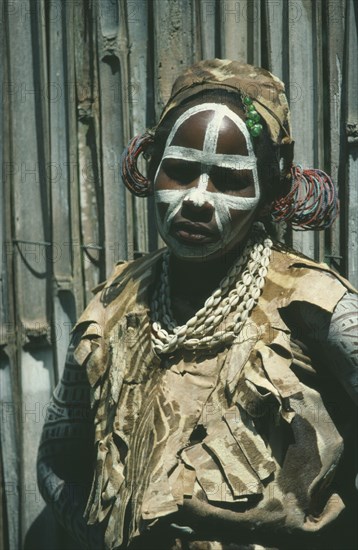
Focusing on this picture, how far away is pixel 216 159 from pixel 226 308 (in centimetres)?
37

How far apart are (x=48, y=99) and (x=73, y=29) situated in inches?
9.2

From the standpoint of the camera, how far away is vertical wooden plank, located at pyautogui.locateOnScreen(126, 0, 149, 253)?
13.2ft

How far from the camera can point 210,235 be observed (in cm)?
320

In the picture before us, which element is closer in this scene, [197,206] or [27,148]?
[197,206]

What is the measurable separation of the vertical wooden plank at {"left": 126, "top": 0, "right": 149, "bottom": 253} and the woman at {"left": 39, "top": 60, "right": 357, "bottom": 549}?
62 cm

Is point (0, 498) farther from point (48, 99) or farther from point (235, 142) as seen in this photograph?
point (235, 142)

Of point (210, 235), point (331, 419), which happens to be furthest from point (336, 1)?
point (331, 419)

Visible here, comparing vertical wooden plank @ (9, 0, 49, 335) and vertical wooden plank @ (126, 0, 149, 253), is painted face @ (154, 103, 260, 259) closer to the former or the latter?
vertical wooden plank @ (126, 0, 149, 253)

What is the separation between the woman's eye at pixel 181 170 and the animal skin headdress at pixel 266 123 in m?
0.14

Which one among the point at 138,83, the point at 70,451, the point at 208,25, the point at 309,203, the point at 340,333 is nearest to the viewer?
the point at 340,333

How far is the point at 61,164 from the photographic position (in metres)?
4.10

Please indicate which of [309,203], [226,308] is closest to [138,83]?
[309,203]

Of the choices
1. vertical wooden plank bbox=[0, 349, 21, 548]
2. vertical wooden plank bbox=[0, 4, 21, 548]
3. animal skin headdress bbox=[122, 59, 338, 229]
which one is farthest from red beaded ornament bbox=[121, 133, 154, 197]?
vertical wooden plank bbox=[0, 349, 21, 548]

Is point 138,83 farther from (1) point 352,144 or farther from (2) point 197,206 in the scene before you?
(2) point 197,206
